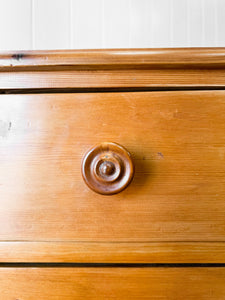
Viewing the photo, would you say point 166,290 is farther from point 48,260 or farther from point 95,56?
point 95,56

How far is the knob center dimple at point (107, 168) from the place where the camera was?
0.95ft

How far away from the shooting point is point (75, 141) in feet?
1.02

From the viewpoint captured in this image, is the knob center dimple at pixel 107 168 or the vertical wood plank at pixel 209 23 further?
the vertical wood plank at pixel 209 23

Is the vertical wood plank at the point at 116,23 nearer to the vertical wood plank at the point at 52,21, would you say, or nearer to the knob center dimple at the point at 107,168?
the vertical wood plank at the point at 52,21

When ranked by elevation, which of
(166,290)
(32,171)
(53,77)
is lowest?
(166,290)

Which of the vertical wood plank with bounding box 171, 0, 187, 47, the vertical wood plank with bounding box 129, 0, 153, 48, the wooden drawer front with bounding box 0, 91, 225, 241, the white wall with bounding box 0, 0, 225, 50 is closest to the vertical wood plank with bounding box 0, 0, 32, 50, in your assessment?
the white wall with bounding box 0, 0, 225, 50

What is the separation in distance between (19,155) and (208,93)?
25 cm

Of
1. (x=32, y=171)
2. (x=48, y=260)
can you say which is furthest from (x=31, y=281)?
(x=32, y=171)

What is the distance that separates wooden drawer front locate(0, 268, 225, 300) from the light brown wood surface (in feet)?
0.76

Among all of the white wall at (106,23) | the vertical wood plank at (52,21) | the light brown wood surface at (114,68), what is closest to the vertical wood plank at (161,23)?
the white wall at (106,23)

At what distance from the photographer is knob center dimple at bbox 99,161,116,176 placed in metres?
0.29

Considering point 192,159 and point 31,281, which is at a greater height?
point 192,159

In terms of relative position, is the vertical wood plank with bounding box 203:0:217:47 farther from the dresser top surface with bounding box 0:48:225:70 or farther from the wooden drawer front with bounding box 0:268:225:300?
the wooden drawer front with bounding box 0:268:225:300

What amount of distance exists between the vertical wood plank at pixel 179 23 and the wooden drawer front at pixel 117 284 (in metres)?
0.66
